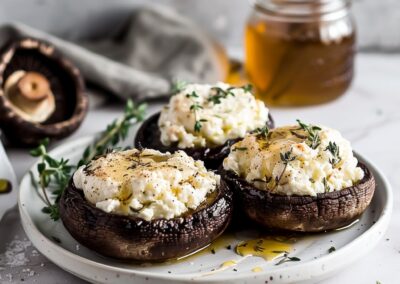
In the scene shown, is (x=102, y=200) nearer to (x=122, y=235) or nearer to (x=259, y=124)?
(x=122, y=235)

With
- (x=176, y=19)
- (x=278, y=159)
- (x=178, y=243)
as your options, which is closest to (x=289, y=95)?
(x=176, y=19)

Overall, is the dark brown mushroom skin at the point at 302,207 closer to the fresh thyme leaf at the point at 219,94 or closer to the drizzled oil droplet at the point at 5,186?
the fresh thyme leaf at the point at 219,94

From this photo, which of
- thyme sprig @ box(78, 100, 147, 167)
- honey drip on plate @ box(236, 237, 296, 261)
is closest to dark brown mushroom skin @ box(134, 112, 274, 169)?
thyme sprig @ box(78, 100, 147, 167)

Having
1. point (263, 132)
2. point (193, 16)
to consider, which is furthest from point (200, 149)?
point (193, 16)

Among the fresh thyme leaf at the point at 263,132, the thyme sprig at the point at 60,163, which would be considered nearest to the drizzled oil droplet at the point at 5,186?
the thyme sprig at the point at 60,163

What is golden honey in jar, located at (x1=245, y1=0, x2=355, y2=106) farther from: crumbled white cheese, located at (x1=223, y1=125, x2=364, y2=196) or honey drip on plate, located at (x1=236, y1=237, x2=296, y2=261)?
honey drip on plate, located at (x1=236, y1=237, x2=296, y2=261)

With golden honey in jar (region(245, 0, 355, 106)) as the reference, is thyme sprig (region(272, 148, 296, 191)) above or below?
above

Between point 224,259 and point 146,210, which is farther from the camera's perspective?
point 224,259

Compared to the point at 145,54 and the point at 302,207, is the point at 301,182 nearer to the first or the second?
the point at 302,207
